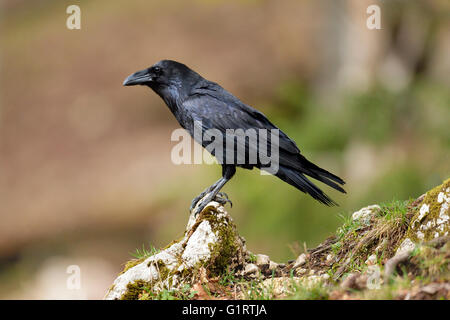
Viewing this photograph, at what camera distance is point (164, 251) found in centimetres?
432

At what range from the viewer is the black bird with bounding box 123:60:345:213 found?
4891 mm

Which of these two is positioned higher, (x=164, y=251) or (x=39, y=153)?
(x=39, y=153)

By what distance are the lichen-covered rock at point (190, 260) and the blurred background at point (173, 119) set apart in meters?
0.57

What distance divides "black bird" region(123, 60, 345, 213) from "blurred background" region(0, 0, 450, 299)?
40.2 inches

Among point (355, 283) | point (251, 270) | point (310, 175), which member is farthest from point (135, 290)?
point (310, 175)

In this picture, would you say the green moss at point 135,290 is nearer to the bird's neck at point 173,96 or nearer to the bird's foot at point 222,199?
the bird's foot at point 222,199

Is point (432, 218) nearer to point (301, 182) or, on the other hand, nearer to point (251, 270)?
point (301, 182)

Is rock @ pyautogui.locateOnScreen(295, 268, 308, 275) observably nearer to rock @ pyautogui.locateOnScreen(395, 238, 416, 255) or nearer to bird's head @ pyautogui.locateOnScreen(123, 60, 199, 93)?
rock @ pyautogui.locateOnScreen(395, 238, 416, 255)

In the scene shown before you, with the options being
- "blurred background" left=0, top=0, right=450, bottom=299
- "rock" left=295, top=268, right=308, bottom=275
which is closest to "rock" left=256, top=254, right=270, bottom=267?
"rock" left=295, top=268, right=308, bottom=275

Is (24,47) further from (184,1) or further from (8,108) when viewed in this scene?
(184,1)

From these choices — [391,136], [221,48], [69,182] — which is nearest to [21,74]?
[69,182]

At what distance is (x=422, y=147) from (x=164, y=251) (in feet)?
21.9

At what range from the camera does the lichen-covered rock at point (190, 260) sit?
4.09m

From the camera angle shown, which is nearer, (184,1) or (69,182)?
(69,182)
